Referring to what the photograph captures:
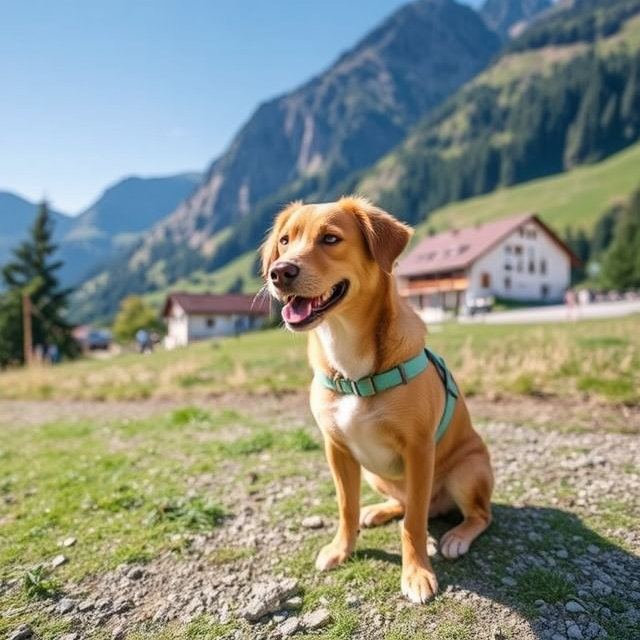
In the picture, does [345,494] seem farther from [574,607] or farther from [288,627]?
[574,607]

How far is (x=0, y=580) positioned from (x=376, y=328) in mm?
3154

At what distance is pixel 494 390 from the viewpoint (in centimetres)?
946

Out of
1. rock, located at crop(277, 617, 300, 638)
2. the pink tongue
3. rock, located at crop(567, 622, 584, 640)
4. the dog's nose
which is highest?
the dog's nose

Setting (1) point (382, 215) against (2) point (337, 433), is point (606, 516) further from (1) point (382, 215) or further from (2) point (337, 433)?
(1) point (382, 215)

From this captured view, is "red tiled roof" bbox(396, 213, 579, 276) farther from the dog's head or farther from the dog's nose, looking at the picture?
the dog's nose

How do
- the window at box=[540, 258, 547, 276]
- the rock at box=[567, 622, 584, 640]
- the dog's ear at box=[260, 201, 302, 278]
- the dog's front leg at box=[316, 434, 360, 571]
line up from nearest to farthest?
the rock at box=[567, 622, 584, 640], the dog's front leg at box=[316, 434, 360, 571], the dog's ear at box=[260, 201, 302, 278], the window at box=[540, 258, 547, 276]

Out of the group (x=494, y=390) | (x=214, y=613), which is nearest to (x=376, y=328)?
(x=214, y=613)

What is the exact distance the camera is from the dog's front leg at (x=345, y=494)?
12.2 ft

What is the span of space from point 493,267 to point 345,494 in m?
74.8

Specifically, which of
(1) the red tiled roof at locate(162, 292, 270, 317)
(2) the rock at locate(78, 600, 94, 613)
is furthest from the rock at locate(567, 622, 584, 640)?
(1) the red tiled roof at locate(162, 292, 270, 317)

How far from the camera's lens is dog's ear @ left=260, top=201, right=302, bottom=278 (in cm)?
408

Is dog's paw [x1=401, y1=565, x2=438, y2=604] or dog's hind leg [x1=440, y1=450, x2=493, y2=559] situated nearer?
dog's paw [x1=401, y1=565, x2=438, y2=604]

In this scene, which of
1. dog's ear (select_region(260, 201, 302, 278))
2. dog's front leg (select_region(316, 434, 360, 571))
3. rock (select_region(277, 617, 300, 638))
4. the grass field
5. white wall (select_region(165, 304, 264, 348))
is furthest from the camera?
white wall (select_region(165, 304, 264, 348))

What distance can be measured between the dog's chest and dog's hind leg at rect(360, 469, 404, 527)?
2.09ft
